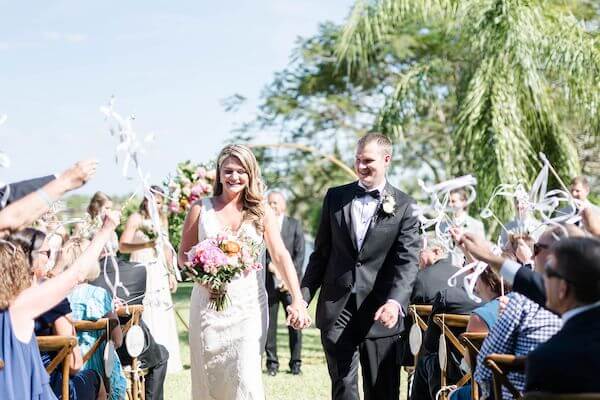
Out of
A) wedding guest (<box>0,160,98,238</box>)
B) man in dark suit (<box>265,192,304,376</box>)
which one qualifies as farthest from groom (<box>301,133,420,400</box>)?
man in dark suit (<box>265,192,304,376</box>)

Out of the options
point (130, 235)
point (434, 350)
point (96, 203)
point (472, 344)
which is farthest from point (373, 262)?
Answer: point (130, 235)

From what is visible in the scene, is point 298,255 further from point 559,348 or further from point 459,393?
point 559,348

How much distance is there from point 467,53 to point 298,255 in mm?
4687

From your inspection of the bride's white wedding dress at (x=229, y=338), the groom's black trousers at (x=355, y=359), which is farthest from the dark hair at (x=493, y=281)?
the bride's white wedding dress at (x=229, y=338)

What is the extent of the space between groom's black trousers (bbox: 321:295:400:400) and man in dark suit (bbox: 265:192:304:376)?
4.36 m

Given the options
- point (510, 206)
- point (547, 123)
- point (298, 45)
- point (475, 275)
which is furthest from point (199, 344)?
point (298, 45)

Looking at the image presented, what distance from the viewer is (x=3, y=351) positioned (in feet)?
13.7

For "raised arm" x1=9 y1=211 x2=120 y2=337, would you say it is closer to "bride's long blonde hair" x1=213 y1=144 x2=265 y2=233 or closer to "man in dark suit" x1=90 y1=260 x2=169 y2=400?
"bride's long blonde hair" x1=213 y1=144 x2=265 y2=233

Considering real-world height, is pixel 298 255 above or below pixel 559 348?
below

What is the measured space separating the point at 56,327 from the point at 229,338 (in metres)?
1.23

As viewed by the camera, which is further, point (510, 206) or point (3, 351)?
point (510, 206)

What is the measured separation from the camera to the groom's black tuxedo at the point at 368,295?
6.19 m

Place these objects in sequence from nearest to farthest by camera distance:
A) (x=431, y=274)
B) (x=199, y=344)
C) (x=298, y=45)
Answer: (x=199, y=344), (x=431, y=274), (x=298, y=45)

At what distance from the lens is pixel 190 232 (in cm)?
623
